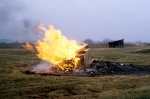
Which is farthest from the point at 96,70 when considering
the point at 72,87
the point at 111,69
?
the point at 72,87

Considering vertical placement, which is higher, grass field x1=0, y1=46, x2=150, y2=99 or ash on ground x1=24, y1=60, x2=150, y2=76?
ash on ground x1=24, y1=60, x2=150, y2=76

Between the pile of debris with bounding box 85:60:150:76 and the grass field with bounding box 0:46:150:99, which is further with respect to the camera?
the pile of debris with bounding box 85:60:150:76

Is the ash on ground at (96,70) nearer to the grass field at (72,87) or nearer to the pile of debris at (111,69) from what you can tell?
the pile of debris at (111,69)

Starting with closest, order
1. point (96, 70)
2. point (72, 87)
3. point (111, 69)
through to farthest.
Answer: point (72, 87), point (96, 70), point (111, 69)

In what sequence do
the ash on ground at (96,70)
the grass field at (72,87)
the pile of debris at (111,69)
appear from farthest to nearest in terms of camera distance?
the pile of debris at (111,69) < the ash on ground at (96,70) < the grass field at (72,87)

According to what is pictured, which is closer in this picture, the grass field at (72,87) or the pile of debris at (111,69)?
the grass field at (72,87)

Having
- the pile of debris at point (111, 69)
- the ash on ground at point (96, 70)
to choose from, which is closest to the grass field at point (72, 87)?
the ash on ground at point (96, 70)

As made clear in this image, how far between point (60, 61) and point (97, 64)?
12.7 ft

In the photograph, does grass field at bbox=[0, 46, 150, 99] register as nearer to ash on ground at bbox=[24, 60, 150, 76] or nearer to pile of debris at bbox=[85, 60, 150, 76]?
ash on ground at bbox=[24, 60, 150, 76]

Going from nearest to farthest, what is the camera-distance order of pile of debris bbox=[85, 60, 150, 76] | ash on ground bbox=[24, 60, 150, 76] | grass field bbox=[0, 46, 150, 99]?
1. grass field bbox=[0, 46, 150, 99]
2. ash on ground bbox=[24, 60, 150, 76]
3. pile of debris bbox=[85, 60, 150, 76]

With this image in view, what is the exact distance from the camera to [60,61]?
34906 mm

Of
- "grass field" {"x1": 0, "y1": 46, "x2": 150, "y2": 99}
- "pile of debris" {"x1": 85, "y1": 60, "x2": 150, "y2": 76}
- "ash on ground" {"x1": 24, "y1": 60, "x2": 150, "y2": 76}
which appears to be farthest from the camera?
"pile of debris" {"x1": 85, "y1": 60, "x2": 150, "y2": 76}

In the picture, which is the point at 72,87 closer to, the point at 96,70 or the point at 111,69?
the point at 96,70

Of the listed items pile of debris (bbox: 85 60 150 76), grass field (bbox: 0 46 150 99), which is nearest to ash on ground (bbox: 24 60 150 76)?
pile of debris (bbox: 85 60 150 76)
